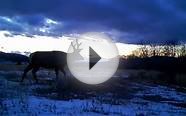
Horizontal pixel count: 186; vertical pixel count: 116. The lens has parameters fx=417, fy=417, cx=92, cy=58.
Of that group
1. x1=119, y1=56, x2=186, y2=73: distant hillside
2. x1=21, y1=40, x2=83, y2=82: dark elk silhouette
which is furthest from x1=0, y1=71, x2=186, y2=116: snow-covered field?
x1=119, y1=56, x2=186, y2=73: distant hillside

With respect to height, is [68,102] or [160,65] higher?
[160,65]

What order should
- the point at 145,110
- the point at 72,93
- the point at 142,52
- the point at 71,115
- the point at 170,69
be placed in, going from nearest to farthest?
the point at 71,115, the point at 145,110, the point at 72,93, the point at 170,69, the point at 142,52

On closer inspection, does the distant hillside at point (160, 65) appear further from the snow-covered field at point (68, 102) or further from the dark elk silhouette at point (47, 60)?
the snow-covered field at point (68, 102)

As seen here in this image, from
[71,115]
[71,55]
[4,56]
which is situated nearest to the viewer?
[71,115]

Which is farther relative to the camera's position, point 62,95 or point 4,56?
point 4,56

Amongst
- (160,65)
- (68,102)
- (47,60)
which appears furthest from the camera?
(160,65)

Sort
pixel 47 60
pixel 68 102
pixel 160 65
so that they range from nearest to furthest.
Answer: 1. pixel 68 102
2. pixel 47 60
3. pixel 160 65

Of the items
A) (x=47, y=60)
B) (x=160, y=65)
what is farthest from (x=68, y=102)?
(x=160, y=65)

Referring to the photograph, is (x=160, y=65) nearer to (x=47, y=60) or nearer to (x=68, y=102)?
(x=47, y=60)

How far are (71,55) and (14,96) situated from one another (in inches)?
498

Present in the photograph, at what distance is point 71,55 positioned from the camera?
29469 millimetres

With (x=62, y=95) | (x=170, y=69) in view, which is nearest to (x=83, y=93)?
(x=62, y=95)

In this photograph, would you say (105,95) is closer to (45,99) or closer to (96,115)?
(45,99)

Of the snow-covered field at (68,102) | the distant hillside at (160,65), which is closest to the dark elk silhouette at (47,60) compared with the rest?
the snow-covered field at (68,102)
